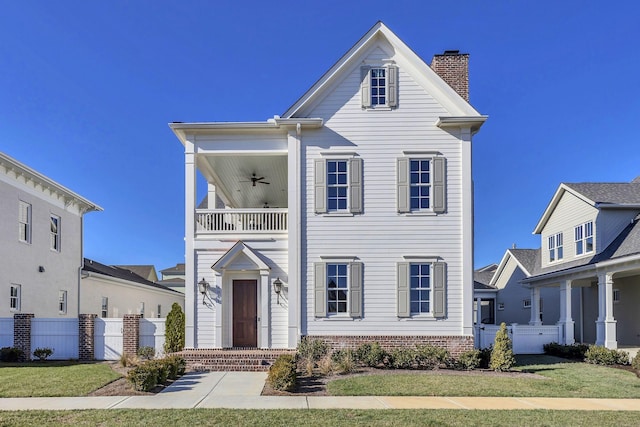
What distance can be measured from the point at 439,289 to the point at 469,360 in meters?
2.20

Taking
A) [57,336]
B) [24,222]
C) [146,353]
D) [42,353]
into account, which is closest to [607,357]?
[146,353]

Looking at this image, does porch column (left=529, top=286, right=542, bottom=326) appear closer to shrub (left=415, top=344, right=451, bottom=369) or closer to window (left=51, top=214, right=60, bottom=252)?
shrub (left=415, top=344, right=451, bottom=369)

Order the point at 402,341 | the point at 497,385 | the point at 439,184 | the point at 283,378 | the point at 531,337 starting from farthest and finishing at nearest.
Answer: the point at 531,337 < the point at 439,184 < the point at 402,341 < the point at 497,385 < the point at 283,378

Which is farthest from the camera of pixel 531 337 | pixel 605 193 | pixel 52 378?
pixel 605 193

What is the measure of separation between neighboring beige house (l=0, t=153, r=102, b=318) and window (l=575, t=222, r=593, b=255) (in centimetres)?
2361

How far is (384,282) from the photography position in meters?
14.2

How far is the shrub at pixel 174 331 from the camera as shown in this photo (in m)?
14.5

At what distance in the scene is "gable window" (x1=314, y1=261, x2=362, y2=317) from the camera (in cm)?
1404

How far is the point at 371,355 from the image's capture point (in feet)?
43.2

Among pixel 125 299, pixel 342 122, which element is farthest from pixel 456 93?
pixel 125 299

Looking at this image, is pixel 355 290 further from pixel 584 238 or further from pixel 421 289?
pixel 584 238

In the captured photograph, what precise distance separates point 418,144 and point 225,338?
8.69 meters

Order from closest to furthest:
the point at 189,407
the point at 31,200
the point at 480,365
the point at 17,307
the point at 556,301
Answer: the point at 189,407
the point at 480,365
the point at 17,307
the point at 31,200
the point at 556,301

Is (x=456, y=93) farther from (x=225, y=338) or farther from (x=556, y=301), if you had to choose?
(x=556, y=301)
